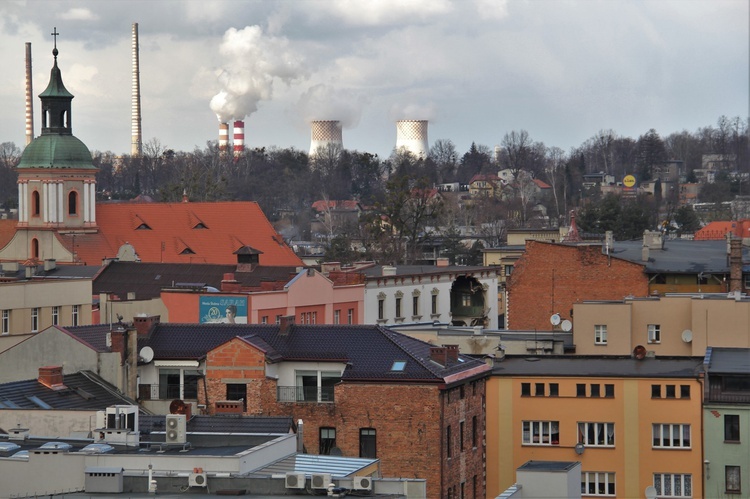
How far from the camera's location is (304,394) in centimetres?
4109

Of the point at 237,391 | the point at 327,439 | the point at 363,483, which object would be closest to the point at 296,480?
the point at 363,483

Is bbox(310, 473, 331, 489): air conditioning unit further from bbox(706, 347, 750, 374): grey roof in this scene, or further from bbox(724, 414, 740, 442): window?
bbox(706, 347, 750, 374): grey roof

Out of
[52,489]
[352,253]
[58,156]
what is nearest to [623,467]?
[52,489]

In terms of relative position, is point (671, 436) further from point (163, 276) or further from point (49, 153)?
point (49, 153)

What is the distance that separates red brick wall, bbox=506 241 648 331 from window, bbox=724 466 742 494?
76.2 feet

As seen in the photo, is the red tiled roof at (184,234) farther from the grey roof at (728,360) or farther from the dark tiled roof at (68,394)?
the dark tiled roof at (68,394)

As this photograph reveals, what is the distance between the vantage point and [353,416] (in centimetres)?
3981

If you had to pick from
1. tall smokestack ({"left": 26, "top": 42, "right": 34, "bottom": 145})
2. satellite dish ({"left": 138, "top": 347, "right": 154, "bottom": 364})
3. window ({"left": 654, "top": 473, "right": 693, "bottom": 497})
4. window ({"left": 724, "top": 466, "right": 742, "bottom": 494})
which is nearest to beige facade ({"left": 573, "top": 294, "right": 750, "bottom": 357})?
window ({"left": 654, "top": 473, "right": 693, "bottom": 497})

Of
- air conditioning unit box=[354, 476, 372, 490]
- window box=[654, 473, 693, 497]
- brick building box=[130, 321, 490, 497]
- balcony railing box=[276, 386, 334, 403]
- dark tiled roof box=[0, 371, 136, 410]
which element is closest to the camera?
air conditioning unit box=[354, 476, 372, 490]

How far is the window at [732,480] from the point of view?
139 ft

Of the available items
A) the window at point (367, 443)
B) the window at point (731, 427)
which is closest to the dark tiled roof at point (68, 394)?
the window at point (367, 443)

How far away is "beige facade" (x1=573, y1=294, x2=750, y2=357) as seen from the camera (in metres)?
52.5

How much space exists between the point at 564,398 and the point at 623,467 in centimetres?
216

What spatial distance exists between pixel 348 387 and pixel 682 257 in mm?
31328
